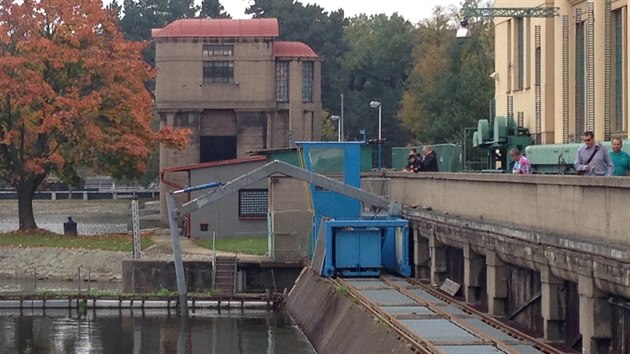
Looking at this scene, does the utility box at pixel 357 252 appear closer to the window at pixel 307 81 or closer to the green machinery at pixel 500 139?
the green machinery at pixel 500 139

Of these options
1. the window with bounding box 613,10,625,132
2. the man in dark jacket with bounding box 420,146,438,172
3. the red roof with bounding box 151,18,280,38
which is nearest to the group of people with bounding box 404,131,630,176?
the window with bounding box 613,10,625,132

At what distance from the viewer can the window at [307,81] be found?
8081cm

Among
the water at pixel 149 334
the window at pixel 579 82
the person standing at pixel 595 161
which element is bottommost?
the water at pixel 149 334

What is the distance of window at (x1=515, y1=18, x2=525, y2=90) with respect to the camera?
49.3 metres

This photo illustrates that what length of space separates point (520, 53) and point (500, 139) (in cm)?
360

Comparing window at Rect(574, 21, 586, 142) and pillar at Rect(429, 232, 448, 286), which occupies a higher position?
window at Rect(574, 21, 586, 142)

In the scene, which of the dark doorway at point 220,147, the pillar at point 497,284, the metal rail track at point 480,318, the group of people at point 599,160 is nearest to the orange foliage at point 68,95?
A: the dark doorway at point 220,147

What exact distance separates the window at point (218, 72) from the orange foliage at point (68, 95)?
1380cm

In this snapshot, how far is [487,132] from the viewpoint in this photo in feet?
165

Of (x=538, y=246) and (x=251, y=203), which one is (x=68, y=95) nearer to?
(x=251, y=203)

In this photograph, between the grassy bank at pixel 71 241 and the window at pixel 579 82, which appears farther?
the grassy bank at pixel 71 241

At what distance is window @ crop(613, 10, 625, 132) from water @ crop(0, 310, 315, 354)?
35.6 ft

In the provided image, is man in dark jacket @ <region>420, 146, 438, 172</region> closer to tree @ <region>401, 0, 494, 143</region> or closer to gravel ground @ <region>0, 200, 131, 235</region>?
tree @ <region>401, 0, 494, 143</region>

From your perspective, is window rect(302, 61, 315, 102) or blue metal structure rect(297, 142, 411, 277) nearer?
blue metal structure rect(297, 142, 411, 277)
